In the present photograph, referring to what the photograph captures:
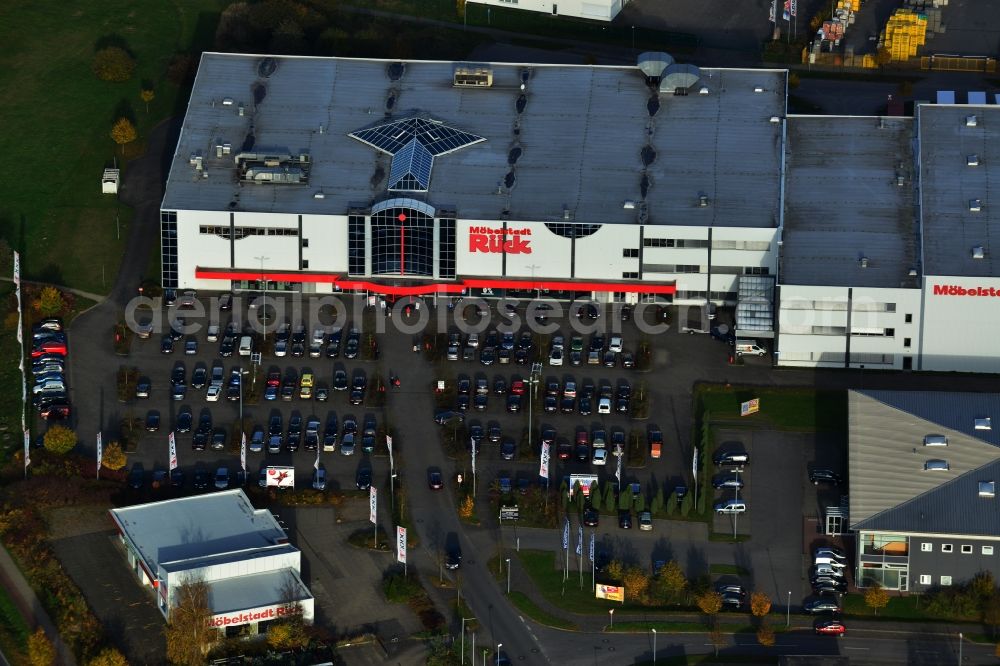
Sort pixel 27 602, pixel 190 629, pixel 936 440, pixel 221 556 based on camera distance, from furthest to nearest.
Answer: pixel 936 440 → pixel 27 602 → pixel 221 556 → pixel 190 629

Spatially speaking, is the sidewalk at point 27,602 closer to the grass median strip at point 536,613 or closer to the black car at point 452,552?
the black car at point 452,552

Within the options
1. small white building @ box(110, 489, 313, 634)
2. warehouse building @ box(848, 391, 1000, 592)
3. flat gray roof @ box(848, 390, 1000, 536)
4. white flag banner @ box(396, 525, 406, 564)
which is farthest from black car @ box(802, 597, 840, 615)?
small white building @ box(110, 489, 313, 634)

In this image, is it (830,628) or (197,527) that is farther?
(197,527)

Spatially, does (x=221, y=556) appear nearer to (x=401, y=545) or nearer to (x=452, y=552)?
(x=401, y=545)

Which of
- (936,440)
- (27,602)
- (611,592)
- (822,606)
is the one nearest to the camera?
(27,602)

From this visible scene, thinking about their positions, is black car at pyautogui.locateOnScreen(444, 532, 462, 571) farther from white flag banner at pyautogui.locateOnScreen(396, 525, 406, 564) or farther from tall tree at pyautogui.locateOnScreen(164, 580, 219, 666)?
tall tree at pyautogui.locateOnScreen(164, 580, 219, 666)

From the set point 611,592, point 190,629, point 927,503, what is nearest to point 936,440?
point 927,503

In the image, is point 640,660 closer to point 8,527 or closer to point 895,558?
point 895,558

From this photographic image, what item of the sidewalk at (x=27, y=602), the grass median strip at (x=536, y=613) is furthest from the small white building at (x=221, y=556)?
the grass median strip at (x=536, y=613)
